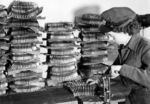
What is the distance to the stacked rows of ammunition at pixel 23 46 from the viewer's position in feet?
7.11

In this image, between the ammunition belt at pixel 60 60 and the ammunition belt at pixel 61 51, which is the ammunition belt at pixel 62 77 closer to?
the ammunition belt at pixel 60 60

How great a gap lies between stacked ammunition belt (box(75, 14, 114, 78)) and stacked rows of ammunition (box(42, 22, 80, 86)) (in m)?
0.18

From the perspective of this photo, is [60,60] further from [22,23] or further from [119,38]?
[119,38]

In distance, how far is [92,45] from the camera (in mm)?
2521

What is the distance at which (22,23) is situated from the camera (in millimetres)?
2215

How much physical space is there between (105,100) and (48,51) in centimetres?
96

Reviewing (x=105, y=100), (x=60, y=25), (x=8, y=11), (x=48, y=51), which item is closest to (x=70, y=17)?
(x=60, y=25)

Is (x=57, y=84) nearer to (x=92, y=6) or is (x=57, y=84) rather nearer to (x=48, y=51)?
(x=48, y=51)

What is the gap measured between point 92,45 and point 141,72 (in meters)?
0.87

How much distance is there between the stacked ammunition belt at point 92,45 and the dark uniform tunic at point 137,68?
0.44m

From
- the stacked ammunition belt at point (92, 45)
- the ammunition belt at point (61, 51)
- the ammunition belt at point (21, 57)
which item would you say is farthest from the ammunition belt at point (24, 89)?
the stacked ammunition belt at point (92, 45)

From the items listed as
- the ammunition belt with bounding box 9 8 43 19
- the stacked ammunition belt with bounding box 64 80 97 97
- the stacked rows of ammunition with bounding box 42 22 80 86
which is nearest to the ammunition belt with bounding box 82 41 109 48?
the stacked rows of ammunition with bounding box 42 22 80 86

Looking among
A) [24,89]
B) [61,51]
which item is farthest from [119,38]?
[24,89]

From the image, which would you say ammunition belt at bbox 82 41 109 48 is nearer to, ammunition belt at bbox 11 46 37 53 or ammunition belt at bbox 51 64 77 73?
ammunition belt at bbox 51 64 77 73
